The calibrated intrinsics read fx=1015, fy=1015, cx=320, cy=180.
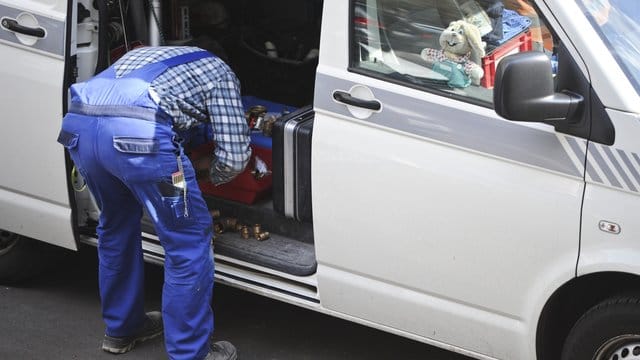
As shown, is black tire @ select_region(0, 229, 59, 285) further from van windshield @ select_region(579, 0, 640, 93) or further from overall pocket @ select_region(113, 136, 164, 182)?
van windshield @ select_region(579, 0, 640, 93)

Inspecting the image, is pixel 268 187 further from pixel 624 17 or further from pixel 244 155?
pixel 624 17

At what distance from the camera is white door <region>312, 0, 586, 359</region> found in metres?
3.49

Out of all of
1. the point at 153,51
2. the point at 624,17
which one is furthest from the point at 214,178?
the point at 624,17

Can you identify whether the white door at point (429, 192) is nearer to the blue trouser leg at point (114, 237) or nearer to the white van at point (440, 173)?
the white van at point (440, 173)

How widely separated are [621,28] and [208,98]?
1.66 meters

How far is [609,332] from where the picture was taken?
350 cm

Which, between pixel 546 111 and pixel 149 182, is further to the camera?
pixel 149 182

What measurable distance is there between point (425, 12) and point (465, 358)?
1.64m

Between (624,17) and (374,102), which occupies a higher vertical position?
(624,17)

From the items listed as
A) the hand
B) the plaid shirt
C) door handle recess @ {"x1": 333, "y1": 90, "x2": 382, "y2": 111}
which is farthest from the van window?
the hand

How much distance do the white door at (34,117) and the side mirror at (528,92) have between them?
2050 mm

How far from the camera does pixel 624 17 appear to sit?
3.54 m

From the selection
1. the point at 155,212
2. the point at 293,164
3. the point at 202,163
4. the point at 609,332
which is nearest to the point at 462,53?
the point at 293,164

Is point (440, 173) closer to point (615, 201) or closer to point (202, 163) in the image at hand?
point (615, 201)
